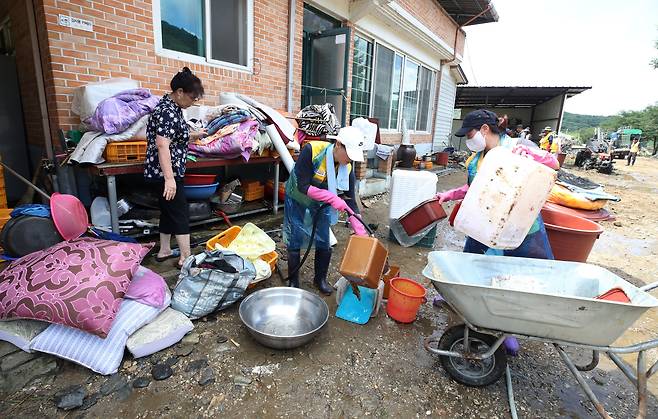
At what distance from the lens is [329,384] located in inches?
86.7

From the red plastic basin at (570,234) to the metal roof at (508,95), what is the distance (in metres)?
17.8

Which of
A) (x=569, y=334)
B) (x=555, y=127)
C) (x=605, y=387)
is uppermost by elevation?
(x=555, y=127)

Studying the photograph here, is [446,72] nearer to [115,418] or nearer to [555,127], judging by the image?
[555,127]

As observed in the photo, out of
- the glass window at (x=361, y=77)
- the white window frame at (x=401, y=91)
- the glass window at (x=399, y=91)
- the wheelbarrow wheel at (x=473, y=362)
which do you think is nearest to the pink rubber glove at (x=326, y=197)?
the wheelbarrow wheel at (x=473, y=362)

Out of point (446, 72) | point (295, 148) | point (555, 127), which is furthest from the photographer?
point (555, 127)

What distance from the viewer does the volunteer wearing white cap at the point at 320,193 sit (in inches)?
106

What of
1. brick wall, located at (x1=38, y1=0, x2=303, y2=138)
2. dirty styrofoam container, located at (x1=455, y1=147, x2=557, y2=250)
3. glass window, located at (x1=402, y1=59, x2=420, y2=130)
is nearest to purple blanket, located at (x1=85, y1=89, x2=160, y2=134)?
brick wall, located at (x1=38, y1=0, x2=303, y2=138)

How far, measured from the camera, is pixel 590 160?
56.2 ft

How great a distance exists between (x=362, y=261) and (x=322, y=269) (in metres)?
0.92

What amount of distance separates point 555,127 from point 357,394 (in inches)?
874

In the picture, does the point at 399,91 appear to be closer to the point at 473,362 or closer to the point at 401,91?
the point at 401,91

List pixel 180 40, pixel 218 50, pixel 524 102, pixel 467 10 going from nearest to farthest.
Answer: pixel 180 40
pixel 218 50
pixel 467 10
pixel 524 102

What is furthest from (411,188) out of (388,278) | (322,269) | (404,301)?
(404,301)

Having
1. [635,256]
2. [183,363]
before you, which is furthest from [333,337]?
[635,256]
